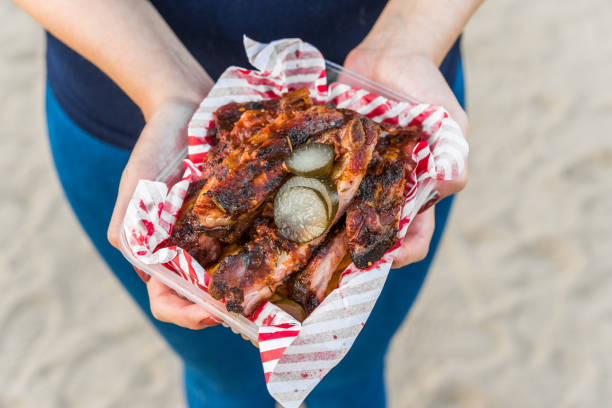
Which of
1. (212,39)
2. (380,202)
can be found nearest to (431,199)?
(380,202)

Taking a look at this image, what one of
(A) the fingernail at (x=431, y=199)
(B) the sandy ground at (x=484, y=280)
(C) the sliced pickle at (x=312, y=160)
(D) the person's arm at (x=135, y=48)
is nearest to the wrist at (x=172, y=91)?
(D) the person's arm at (x=135, y=48)

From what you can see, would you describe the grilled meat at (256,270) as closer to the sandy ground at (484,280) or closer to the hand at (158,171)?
the hand at (158,171)

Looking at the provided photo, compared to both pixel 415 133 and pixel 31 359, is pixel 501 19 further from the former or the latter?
pixel 31 359

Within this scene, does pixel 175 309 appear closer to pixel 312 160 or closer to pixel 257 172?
pixel 257 172

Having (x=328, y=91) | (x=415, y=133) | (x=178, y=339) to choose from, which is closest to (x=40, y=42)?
(x=178, y=339)

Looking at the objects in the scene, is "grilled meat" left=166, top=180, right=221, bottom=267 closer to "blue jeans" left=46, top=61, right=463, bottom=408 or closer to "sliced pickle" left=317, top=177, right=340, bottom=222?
"sliced pickle" left=317, top=177, right=340, bottom=222

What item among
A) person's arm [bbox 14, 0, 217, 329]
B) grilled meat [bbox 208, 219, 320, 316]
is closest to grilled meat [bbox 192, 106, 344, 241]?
grilled meat [bbox 208, 219, 320, 316]

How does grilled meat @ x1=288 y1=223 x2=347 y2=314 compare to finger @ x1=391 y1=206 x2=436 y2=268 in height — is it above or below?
above
